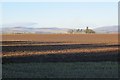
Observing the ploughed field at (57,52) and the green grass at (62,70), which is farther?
the ploughed field at (57,52)

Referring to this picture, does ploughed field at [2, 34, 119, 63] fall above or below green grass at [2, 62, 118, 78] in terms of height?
above

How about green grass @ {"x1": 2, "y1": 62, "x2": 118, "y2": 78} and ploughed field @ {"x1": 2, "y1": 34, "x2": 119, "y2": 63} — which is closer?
green grass @ {"x1": 2, "y1": 62, "x2": 118, "y2": 78}

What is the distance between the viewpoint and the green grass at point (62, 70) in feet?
49.6

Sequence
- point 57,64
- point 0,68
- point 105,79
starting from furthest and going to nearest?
point 57,64
point 0,68
point 105,79

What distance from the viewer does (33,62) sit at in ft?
66.5

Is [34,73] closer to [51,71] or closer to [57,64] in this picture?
[51,71]

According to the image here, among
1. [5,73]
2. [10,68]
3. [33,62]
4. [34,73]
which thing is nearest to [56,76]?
[34,73]

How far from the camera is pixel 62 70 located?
55.1 ft

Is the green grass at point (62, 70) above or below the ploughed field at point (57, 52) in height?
below

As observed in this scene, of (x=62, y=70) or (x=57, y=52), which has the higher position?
(x=57, y=52)

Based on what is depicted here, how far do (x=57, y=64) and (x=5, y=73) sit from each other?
13.6 ft

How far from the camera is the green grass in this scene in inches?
595

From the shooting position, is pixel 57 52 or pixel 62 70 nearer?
pixel 62 70

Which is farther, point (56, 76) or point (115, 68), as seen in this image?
point (115, 68)
